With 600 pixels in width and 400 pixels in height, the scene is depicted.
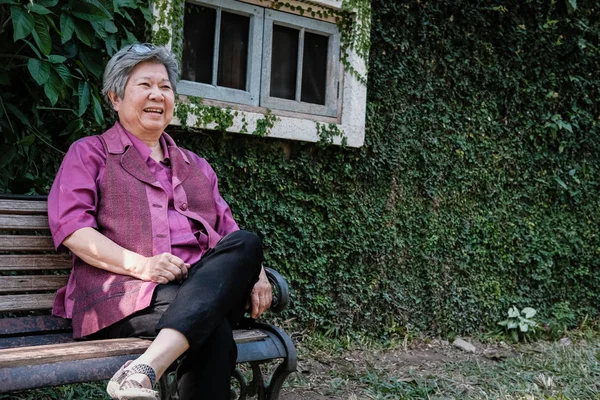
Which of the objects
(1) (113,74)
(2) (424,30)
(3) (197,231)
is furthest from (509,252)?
(1) (113,74)

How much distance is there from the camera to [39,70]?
2.78m

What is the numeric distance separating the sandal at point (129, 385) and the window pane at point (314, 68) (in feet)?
9.30

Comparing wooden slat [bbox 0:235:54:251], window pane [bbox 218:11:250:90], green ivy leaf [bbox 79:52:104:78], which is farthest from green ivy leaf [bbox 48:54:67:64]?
window pane [bbox 218:11:250:90]

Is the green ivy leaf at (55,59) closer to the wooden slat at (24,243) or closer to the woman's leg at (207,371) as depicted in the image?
the wooden slat at (24,243)

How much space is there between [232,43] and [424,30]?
1.43m

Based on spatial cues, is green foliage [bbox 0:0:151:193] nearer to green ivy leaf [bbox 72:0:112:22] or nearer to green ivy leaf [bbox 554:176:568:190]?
green ivy leaf [bbox 72:0:112:22]

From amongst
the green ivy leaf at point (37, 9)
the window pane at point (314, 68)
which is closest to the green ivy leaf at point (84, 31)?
the green ivy leaf at point (37, 9)

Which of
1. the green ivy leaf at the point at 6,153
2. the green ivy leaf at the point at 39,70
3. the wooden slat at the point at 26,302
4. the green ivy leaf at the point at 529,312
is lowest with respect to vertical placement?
the green ivy leaf at the point at 529,312

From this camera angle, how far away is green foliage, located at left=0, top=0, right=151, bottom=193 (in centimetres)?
278

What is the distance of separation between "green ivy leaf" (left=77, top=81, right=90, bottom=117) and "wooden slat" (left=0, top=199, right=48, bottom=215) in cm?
54

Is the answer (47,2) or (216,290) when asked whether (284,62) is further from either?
(216,290)

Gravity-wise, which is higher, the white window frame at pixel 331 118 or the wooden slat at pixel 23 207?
the white window frame at pixel 331 118

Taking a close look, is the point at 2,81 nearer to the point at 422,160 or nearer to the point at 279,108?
the point at 279,108

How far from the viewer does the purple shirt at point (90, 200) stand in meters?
2.39
